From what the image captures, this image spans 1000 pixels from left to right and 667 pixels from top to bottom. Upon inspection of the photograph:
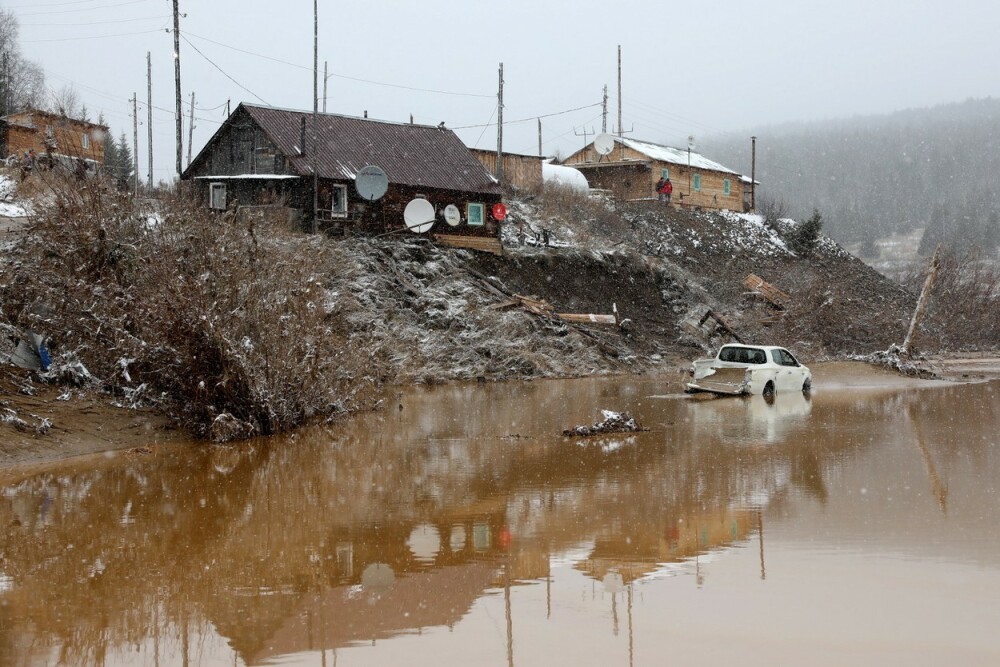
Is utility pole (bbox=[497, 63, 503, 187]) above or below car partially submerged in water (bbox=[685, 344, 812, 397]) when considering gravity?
above

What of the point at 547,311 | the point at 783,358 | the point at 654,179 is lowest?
the point at 783,358

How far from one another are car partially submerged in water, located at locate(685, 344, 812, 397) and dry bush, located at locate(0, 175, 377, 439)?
1064 centimetres

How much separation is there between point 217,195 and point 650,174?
3007cm

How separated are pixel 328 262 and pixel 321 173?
11.2m

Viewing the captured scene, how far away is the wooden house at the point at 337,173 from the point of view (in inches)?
1618

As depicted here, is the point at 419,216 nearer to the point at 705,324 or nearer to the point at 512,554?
the point at 705,324

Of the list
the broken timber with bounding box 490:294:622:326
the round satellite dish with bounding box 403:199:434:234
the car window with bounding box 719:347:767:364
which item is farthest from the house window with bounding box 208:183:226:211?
the car window with bounding box 719:347:767:364

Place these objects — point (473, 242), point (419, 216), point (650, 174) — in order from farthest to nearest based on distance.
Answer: point (650, 174) → point (473, 242) → point (419, 216)

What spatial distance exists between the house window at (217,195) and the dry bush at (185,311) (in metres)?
21.3

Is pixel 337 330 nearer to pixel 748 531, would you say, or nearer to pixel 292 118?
pixel 748 531

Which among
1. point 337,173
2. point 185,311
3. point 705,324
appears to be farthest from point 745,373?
point 337,173

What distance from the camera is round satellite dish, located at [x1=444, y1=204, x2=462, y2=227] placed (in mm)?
44531

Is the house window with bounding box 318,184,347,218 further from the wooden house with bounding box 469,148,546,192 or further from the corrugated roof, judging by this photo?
the corrugated roof

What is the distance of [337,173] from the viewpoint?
136 feet
